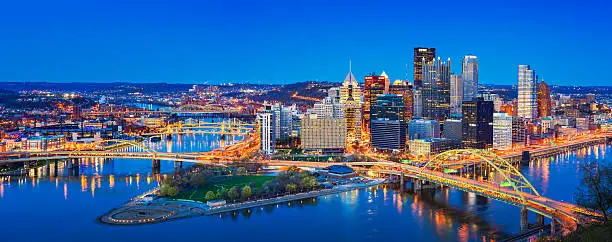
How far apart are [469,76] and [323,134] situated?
3000 cm

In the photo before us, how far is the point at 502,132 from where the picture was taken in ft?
130

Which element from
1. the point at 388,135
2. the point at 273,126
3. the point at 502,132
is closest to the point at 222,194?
the point at 273,126

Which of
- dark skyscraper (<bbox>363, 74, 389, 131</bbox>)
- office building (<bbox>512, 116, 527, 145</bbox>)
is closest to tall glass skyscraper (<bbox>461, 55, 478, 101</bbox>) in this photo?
dark skyscraper (<bbox>363, 74, 389, 131</bbox>)

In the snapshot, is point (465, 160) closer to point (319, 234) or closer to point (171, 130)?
point (319, 234)

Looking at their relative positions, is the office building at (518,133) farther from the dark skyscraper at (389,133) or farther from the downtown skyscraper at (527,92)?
the downtown skyscraper at (527,92)

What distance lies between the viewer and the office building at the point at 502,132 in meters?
39.2

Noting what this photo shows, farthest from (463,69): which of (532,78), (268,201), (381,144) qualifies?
(268,201)

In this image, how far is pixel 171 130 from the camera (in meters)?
50.1

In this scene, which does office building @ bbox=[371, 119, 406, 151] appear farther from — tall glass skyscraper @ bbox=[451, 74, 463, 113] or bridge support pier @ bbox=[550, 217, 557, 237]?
tall glass skyscraper @ bbox=[451, 74, 463, 113]

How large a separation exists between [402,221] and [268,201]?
447 cm

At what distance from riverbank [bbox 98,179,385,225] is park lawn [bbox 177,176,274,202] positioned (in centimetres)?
68

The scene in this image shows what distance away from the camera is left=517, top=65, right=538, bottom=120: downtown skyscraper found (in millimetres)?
55844

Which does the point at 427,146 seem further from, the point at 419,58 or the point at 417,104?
the point at 419,58

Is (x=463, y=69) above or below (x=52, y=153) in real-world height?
above
